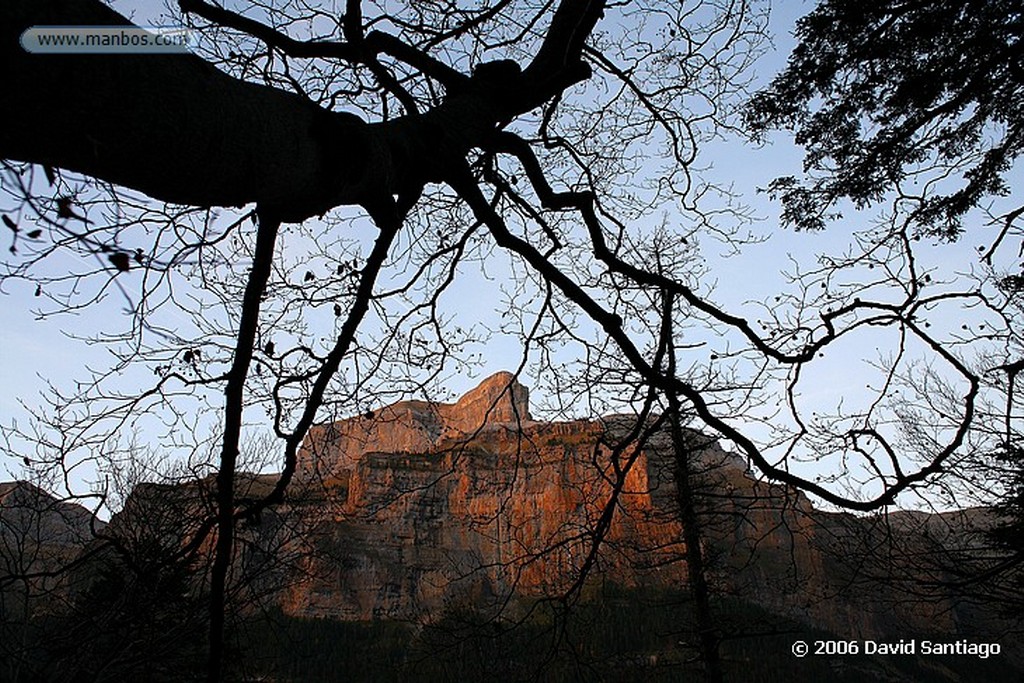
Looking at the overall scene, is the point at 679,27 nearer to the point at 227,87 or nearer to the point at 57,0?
the point at 227,87

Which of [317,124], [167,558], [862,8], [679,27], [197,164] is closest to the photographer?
[197,164]

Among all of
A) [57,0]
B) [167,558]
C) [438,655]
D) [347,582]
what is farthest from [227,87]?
[347,582]

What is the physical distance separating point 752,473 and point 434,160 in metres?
2.07

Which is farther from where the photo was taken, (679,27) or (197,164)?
(679,27)

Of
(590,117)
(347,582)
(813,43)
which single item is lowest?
(347,582)

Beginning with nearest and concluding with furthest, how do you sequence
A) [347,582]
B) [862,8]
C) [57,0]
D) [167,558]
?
[57,0] < [167,558] < [862,8] < [347,582]

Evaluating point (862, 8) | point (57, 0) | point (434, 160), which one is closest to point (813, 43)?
point (862, 8)

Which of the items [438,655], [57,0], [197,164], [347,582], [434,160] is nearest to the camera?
[57,0]

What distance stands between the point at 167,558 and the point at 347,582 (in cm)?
5853

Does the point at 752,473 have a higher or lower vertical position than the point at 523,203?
lower

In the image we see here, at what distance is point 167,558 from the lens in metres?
2.24

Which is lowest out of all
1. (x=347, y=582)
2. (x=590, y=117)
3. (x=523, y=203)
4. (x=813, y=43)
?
(x=347, y=582)

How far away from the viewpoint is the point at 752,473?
2945 mm

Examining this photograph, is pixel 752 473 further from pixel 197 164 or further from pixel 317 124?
pixel 197 164
